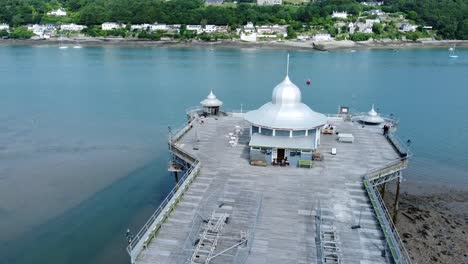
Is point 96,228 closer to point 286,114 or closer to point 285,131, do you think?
point 285,131

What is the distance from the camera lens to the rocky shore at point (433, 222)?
118 ft

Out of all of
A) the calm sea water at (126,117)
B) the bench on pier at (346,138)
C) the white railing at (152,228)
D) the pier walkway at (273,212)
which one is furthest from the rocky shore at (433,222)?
the white railing at (152,228)

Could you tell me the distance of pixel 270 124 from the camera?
3650 centimetres

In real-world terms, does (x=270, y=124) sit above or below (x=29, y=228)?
above

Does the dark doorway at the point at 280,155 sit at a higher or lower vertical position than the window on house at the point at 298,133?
lower

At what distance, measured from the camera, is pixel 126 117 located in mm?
78188

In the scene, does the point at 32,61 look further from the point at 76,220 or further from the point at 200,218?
the point at 200,218

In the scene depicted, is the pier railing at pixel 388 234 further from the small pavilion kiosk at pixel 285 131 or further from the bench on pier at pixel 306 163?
the small pavilion kiosk at pixel 285 131

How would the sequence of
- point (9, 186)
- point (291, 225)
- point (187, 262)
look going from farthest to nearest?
point (9, 186) < point (291, 225) < point (187, 262)

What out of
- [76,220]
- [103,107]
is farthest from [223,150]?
[103,107]

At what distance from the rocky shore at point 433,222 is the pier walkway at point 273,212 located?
8358 mm

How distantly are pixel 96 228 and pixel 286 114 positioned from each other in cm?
2246

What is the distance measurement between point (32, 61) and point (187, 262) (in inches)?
6054

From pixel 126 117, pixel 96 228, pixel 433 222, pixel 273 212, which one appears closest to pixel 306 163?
pixel 273 212
